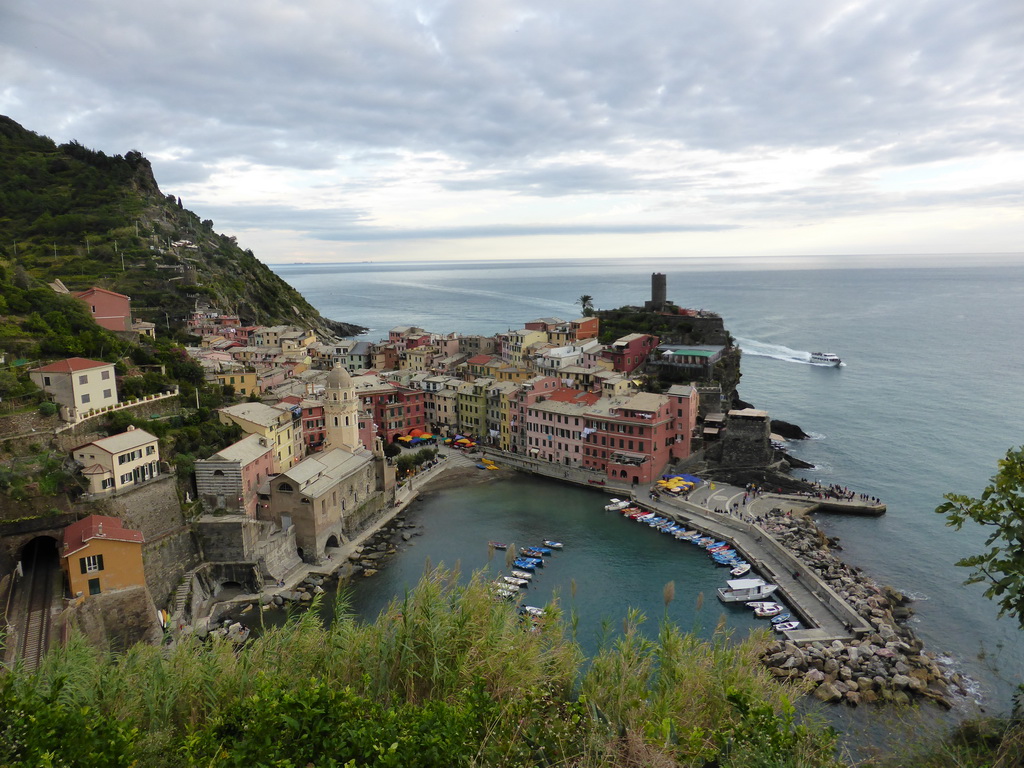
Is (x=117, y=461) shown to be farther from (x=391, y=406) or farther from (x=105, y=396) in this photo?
(x=391, y=406)

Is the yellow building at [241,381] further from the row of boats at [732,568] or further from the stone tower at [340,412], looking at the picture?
the row of boats at [732,568]

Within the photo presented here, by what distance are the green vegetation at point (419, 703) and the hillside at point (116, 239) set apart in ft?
183

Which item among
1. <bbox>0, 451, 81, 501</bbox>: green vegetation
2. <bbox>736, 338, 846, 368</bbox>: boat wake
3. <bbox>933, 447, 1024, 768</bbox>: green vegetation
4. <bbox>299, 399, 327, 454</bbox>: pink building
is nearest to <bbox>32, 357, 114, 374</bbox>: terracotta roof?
Result: <bbox>0, 451, 81, 501</bbox>: green vegetation

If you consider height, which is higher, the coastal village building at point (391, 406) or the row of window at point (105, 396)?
the row of window at point (105, 396)

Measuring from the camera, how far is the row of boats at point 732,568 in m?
28.0

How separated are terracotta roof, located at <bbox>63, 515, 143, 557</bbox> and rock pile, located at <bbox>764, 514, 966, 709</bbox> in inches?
902

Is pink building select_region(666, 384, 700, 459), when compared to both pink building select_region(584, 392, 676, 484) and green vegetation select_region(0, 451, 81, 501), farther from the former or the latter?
green vegetation select_region(0, 451, 81, 501)

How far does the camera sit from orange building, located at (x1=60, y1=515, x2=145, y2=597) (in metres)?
22.3

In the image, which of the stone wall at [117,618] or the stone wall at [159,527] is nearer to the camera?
the stone wall at [117,618]

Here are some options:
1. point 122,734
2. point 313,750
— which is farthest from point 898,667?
point 122,734

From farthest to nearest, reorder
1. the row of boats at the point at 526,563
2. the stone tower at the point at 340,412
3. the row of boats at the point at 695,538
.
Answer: the stone tower at the point at 340,412 < the row of boats at the point at 695,538 < the row of boats at the point at 526,563

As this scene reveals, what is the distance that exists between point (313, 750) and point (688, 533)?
98.8 feet

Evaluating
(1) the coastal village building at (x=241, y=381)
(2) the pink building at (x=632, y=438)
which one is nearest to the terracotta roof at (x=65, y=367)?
(1) the coastal village building at (x=241, y=381)

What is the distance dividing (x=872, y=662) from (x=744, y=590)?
625 cm
